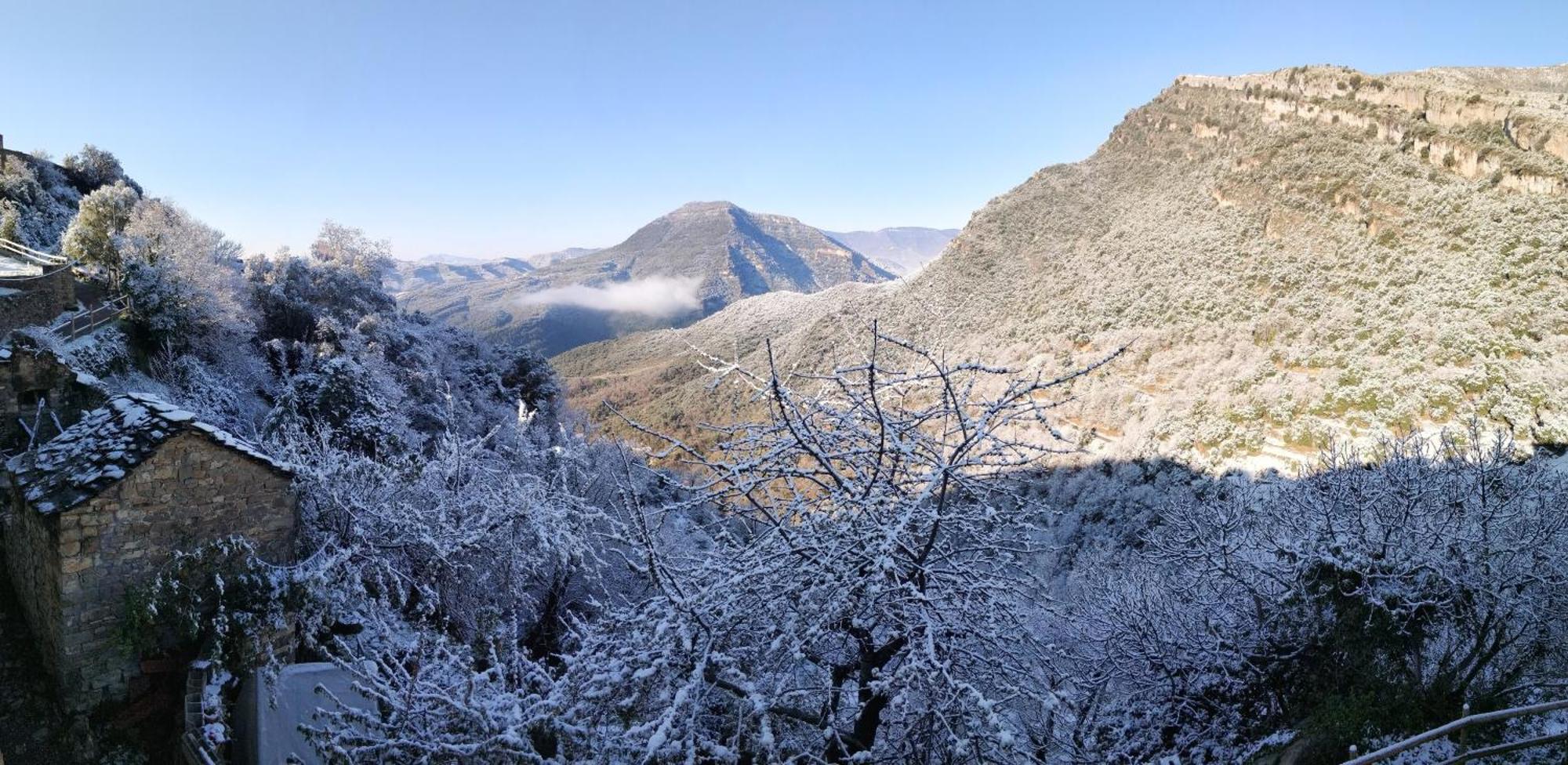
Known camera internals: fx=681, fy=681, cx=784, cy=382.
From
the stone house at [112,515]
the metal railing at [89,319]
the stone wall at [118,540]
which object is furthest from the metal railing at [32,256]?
the stone wall at [118,540]

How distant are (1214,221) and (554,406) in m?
38.0

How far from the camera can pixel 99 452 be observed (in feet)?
18.8

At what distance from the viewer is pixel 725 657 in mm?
2785

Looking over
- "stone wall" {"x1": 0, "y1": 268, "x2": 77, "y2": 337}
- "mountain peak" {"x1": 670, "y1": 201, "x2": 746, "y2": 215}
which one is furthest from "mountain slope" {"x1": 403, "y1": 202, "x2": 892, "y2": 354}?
"stone wall" {"x1": 0, "y1": 268, "x2": 77, "y2": 337}

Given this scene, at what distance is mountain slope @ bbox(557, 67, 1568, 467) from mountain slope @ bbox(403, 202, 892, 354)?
30.6 meters

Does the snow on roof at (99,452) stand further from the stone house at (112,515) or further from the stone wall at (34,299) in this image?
the stone wall at (34,299)

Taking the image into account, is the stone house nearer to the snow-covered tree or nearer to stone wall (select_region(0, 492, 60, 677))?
stone wall (select_region(0, 492, 60, 677))

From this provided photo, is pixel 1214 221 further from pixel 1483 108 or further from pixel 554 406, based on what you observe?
pixel 554 406

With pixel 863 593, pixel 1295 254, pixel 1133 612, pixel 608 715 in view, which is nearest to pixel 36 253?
pixel 608 715

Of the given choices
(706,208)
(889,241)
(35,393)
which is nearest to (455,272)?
(706,208)

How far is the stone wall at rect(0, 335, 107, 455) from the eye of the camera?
801 cm

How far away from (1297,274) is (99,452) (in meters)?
41.1

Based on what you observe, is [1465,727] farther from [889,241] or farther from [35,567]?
[889,241]

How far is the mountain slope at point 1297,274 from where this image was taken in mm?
22609
